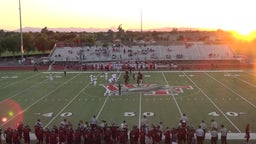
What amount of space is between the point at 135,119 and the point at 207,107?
4.88 metres

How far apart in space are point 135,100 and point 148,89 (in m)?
4.23

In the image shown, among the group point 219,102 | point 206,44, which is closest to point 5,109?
point 219,102

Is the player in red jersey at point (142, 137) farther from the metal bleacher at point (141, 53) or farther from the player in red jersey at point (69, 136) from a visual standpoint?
the metal bleacher at point (141, 53)

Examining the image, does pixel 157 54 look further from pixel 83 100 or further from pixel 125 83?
pixel 83 100

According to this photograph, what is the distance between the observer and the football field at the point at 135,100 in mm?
20344

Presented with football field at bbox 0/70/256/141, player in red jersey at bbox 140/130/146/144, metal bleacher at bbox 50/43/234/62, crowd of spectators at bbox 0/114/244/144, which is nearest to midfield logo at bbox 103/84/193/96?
football field at bbox 0/70/256/141

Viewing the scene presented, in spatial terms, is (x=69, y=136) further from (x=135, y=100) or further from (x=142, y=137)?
(x=135, y=100)

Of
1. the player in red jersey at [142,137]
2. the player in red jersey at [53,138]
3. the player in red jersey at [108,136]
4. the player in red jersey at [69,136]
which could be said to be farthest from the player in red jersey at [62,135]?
the player in red jersey at [142,137]

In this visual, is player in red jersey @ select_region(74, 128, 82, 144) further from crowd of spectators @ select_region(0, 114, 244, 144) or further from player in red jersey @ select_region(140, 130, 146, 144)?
player in red jersey @ select_region(140, 130, 146, 144)

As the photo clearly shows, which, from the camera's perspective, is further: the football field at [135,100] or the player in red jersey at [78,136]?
the football field at [135,100]

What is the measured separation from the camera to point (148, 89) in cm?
2911

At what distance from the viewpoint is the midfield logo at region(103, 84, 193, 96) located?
2772 cm

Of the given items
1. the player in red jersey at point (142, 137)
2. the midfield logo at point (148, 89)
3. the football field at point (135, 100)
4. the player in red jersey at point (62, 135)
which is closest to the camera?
Result: the player in red jersey at point (142, 137)

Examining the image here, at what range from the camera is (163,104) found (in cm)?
2367
